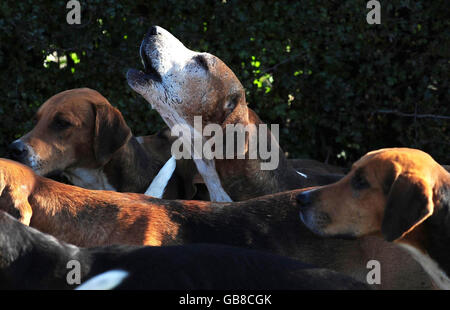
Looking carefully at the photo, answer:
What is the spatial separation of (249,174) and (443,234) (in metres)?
1.98

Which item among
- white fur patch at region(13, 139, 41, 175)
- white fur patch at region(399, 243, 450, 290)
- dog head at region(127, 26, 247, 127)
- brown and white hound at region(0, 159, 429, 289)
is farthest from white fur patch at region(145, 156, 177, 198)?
white fur patch at region(399, 243, 450, 290)

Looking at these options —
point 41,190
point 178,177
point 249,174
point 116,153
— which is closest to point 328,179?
point 249,174

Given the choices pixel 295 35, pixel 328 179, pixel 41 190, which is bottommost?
pixel 328 179

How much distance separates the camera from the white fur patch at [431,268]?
3963mm

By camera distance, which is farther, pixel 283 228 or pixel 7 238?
pixel 283 228

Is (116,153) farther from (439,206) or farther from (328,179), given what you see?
(439,206)

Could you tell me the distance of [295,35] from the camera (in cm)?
736

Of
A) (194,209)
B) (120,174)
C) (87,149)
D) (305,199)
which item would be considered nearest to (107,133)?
(87,149)

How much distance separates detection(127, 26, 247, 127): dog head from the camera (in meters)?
5.42

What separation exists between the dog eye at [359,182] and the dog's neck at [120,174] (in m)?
2.35

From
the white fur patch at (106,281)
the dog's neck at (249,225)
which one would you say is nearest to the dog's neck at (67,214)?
the dog's neck at (249,225)

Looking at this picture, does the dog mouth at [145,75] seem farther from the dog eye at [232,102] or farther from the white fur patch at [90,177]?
the white fur patch at [90,177]

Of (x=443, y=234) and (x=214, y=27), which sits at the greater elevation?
(x=214, y=27)
